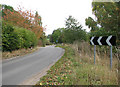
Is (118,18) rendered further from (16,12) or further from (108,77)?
(16,12)

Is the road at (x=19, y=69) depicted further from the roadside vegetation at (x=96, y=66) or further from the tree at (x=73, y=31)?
the tree at (x=73, y=31)

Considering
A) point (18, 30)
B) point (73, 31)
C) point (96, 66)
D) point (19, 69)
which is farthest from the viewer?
point (73, 31)

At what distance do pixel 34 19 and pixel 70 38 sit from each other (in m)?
9.34

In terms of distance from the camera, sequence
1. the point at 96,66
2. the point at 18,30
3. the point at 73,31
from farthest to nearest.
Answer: the point at 73,31, the point at 18,30, the point at 96,66

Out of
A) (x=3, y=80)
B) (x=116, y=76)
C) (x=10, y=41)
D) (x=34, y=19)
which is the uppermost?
(x=34, y=19)

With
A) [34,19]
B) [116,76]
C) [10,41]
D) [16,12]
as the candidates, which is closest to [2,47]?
[10,41]

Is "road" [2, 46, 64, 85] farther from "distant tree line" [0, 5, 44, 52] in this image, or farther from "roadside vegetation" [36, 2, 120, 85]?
"distant tree line" [0, 5, 44, 52]

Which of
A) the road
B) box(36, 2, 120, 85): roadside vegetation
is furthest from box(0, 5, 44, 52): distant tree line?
box(36, 2, 120, 85): roadside vegetation

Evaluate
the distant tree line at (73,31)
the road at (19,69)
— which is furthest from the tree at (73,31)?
the road at (19,69)

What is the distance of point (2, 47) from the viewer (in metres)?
8.50

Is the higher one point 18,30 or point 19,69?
point 18,30

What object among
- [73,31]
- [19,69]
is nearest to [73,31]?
[73,31]

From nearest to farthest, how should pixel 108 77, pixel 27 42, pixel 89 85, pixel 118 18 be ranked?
pixel 89 85, pixel 108 77, pixel 118 18, pixel 27 42

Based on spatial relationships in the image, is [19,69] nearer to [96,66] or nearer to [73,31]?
[96,66]
